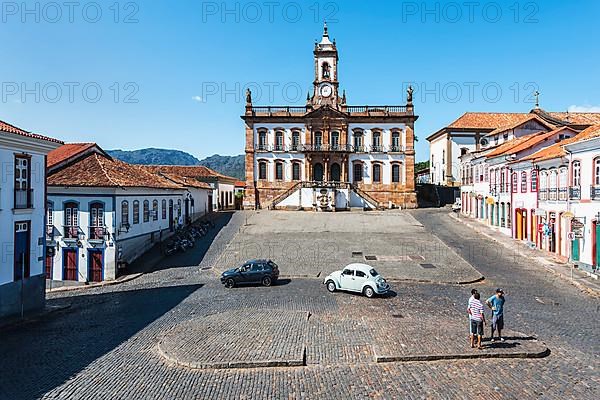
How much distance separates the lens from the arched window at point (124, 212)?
26.4m

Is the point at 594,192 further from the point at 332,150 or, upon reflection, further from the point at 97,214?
the point at 332,150

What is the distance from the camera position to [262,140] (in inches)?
2093

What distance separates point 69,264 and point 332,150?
32.8 metres

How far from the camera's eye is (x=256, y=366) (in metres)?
10.5

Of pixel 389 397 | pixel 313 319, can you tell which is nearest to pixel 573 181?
pixel 313 319

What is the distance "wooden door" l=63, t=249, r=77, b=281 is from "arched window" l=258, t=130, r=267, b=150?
3015 cm

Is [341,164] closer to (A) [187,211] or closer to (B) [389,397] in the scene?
(A) [187,211]

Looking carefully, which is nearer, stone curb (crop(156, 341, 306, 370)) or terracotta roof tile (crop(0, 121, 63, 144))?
stone curb (crop(156, 341, 306, 370))

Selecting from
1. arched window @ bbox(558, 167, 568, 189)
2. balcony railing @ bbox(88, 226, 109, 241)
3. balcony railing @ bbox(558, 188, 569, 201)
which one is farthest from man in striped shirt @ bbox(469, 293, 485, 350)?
balcony railing @ bbox(88, 226, 109, 241)

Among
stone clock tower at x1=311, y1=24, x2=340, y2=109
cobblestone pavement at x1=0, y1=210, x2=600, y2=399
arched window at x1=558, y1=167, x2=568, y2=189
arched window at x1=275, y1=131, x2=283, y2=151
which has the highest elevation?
stone clock tower at x1=311, y1=24, x2=340, y2=109

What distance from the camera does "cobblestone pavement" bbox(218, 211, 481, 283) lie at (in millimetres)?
22484

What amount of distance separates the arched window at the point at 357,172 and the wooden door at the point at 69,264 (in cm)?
3366

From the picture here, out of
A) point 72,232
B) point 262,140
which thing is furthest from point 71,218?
point 262,140

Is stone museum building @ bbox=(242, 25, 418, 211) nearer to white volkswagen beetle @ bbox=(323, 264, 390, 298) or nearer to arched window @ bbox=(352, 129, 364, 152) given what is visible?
arched window @ bbox=(352, 129, 364, 152)
